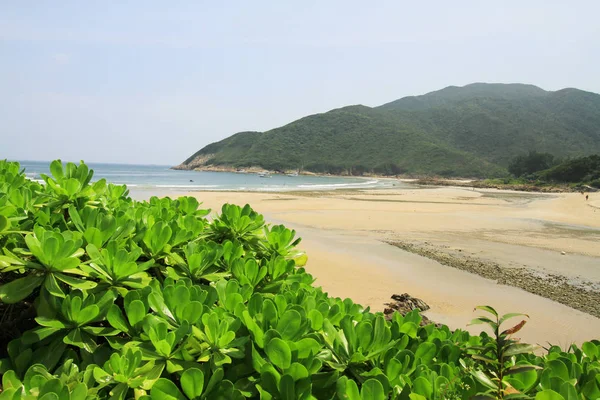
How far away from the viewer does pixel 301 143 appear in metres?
103

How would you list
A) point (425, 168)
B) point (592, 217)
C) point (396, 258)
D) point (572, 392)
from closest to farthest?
point (572, 392) → point (396, 258) → point (592, 217) → point (425, 168)

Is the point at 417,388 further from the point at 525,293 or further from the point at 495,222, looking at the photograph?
the point at 495,222

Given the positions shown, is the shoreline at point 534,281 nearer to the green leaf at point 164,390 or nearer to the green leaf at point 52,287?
the green leaf at point 164,390

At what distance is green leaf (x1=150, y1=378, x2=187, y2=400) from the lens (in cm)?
77

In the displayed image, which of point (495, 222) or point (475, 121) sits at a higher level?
point (475, 121)

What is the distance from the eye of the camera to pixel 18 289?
100cm

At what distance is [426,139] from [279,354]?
9957 centimetres

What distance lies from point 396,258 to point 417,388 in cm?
762

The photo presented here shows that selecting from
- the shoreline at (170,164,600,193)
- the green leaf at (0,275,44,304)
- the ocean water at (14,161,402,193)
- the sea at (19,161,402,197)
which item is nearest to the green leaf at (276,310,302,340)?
the green leaf at (0,275,44,304)

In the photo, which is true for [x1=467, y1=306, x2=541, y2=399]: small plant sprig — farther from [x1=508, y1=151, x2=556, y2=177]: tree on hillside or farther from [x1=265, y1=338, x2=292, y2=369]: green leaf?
[x1=508, y1=151, x2=556, y2=177]: tree on hillside

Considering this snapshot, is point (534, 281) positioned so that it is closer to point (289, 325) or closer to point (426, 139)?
point (289, 325)

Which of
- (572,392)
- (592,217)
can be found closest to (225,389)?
(572,392)

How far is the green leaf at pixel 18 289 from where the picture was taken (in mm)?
977

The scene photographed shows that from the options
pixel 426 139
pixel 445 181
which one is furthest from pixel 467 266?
pixel 426 139
